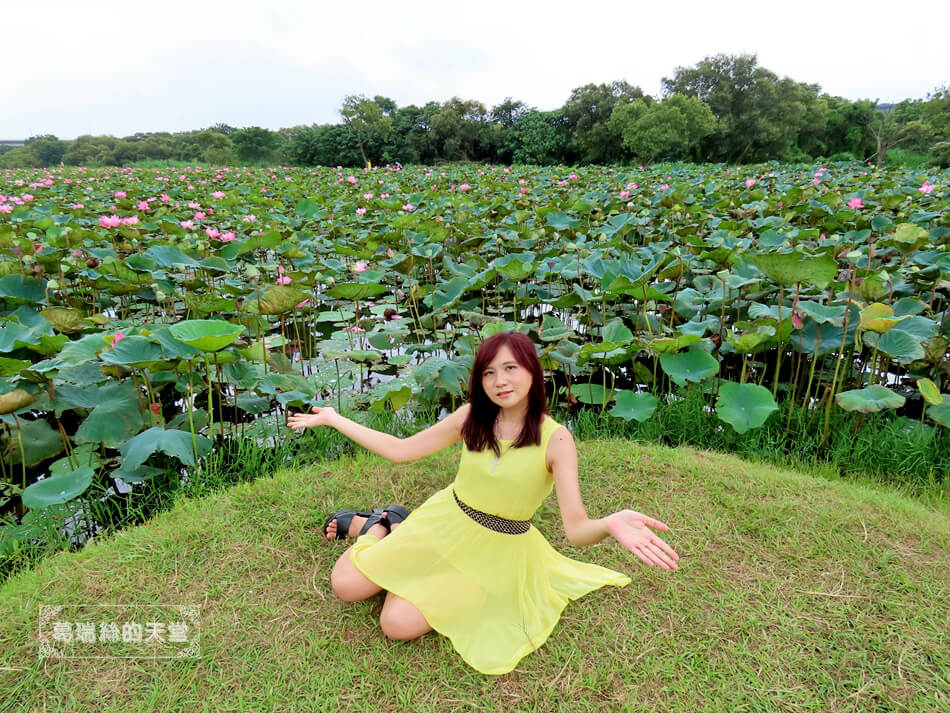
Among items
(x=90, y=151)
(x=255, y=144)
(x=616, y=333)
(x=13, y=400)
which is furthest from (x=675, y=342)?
(x=90, y=151)

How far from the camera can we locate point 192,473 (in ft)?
6.98

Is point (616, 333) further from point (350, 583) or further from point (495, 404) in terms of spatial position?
point (350, 583)

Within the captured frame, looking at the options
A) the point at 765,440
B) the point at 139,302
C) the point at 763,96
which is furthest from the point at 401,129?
the point at 765,440

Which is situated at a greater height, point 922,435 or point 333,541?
point 922,435

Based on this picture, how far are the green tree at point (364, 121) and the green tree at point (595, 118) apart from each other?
412 inches

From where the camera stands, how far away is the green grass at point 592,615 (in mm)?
1272

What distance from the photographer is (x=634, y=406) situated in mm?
2467

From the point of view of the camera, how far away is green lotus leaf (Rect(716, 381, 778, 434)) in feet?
7.11

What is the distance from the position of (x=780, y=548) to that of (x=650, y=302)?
1.88 m

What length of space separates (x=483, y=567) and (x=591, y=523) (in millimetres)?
336

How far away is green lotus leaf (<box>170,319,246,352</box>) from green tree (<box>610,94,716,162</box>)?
2398 centimetres

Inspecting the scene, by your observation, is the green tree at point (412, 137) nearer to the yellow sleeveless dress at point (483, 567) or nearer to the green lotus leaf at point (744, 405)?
the green lotus leaf at point (744, 405)

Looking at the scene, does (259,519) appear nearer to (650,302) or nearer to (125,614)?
(125,614)

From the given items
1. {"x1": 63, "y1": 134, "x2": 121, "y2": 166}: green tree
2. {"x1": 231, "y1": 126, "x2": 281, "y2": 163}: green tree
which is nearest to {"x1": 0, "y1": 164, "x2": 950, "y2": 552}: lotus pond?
{"x1": 231, "y1": 126, "x2": 281, "y2": 163}: green tree
